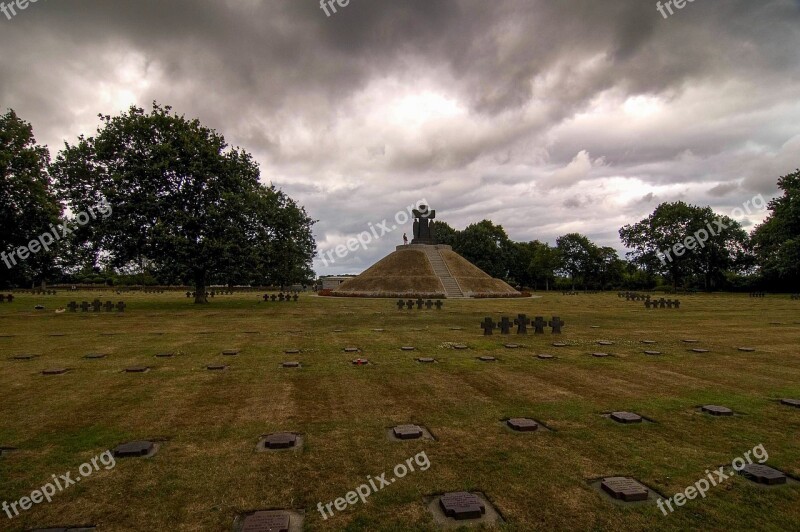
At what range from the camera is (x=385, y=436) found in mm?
6105

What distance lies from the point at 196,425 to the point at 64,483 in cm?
195

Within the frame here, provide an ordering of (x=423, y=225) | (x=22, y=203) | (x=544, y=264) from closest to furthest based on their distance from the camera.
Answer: (x=22, y=203), (x=423, y=225), (x=544, y=264)

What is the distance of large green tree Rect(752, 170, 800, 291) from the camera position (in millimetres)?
51375

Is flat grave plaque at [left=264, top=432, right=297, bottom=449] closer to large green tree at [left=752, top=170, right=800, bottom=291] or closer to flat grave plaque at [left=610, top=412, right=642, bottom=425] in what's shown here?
flat grave plaque at [left=610, top=412, right=642, bottom=425]

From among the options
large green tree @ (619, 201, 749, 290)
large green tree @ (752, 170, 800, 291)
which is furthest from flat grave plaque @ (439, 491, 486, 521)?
large green tree @ (619, 201, 749, 290)

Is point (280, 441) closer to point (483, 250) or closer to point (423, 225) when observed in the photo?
point (423, 225)

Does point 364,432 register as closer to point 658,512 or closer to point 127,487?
point 127,487

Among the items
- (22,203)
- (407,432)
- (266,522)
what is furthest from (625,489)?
(22,203)

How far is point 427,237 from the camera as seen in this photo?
75.3 meters

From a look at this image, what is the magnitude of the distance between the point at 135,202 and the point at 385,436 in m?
32.6

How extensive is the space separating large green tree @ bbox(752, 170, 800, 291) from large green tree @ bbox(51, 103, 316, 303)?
6061 cm

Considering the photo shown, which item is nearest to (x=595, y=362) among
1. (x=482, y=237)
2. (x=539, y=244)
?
(x=482, y=237)

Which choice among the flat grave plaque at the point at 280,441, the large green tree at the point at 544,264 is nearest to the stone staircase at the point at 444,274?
the large green tree at the point at 544,264

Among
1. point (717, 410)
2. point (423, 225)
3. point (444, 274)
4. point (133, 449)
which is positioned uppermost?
point (423, 225)
